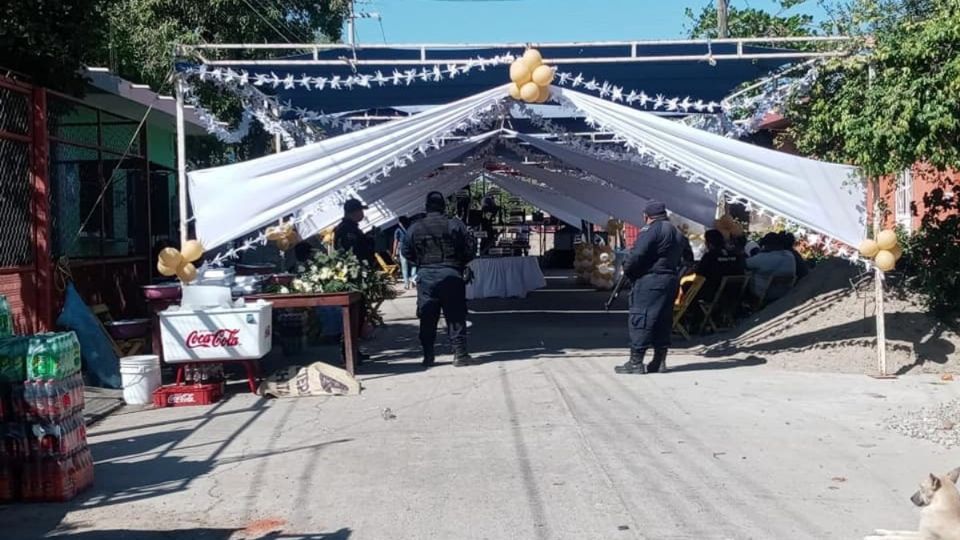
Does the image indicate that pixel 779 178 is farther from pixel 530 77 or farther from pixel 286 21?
pixel 286 21

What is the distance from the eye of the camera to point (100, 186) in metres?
12.8

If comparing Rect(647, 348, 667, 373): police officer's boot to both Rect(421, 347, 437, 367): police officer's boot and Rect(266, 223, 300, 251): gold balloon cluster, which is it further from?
Rect(266, 223, 300, 251): gold balloon cluster

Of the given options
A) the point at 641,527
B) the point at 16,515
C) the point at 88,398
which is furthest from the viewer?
the point at 88,398

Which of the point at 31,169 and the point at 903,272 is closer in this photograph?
the point at 31,169

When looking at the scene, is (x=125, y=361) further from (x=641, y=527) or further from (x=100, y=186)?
(x=641, y=527)

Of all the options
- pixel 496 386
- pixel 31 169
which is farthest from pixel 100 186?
pixel 496 386

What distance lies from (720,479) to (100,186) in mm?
8807

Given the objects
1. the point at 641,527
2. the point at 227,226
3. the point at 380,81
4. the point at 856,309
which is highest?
the point at 380,81

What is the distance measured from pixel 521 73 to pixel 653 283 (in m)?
2.61

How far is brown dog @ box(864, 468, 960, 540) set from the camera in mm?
5160

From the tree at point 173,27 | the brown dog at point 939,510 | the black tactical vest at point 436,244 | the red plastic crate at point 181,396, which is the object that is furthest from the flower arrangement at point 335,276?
the tree at point 173,27

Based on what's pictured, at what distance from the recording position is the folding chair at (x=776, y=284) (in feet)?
48.5

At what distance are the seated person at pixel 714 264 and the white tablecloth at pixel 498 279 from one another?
719 centimetres

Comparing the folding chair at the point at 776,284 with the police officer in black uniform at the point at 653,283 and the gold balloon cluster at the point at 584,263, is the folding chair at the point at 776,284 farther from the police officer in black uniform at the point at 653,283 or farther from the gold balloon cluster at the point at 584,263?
the gold balloon cluster at the point at 584,263
